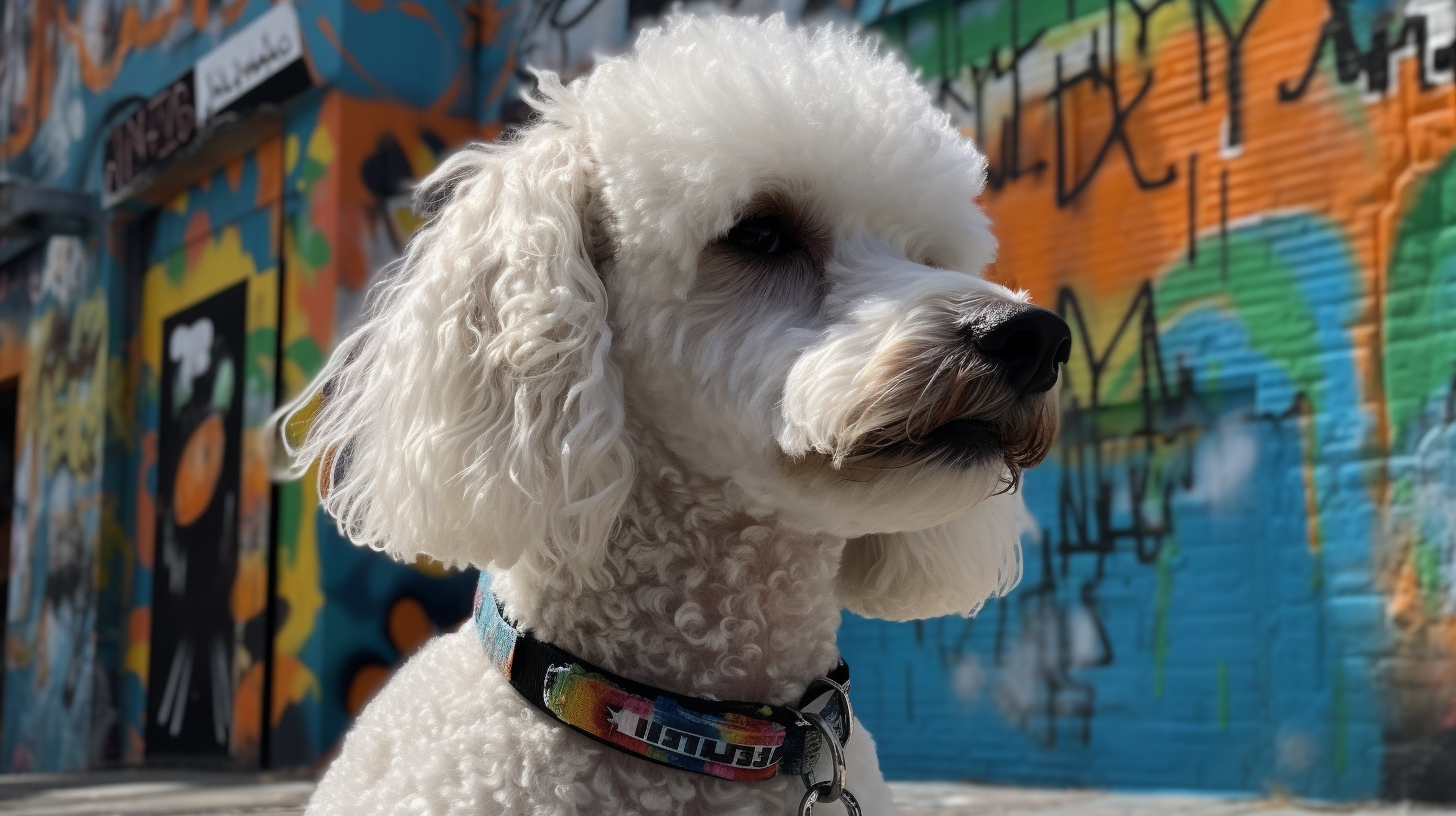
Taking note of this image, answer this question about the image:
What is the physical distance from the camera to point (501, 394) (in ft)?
5.86

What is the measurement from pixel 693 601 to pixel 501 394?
0.40 meters

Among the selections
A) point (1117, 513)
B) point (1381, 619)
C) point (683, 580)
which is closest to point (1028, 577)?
point (1117, 513)

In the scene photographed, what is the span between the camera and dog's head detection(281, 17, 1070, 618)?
5.45 ft

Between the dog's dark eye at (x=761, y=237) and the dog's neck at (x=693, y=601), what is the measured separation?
1.14ft

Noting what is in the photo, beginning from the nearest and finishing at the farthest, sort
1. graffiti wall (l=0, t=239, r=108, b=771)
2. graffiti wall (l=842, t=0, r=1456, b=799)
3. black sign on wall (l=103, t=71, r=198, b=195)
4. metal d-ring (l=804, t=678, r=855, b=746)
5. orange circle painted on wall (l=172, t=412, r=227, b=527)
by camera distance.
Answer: metal d-ring (l=804, t=678, r=855, b=746), graffiti wall (l=842, t=0, r=1456, b=799), orange circle painted on wall (l=172, t=412, r=227, b=527), black sign on wall (l=103, t=71, r=198, b=195), graffiti wall (l=0, t=239, r=108, b=771)

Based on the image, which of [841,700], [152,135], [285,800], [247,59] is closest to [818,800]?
[841,700]

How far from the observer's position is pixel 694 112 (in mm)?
1839

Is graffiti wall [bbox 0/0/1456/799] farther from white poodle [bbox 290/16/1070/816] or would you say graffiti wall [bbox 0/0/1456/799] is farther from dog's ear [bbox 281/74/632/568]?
dog's ear [bbox 281/74/632/568]

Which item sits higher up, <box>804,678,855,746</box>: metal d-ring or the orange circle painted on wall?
the orange circle painted on wall

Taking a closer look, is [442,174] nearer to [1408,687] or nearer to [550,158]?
[550,158]

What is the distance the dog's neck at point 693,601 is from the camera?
177 cm

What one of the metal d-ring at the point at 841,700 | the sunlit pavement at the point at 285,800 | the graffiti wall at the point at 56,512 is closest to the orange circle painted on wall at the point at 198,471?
the graffiti wall at the point at 56,512

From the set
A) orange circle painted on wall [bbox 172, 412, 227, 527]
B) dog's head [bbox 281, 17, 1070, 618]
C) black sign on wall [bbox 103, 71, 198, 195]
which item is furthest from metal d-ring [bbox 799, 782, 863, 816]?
black sign on wall [bbox 103, 71, 198, 195]

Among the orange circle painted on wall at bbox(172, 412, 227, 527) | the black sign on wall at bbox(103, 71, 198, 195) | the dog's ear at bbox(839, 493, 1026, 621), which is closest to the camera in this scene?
the dog's ear at bbox(839, 493, 1026, 621)
